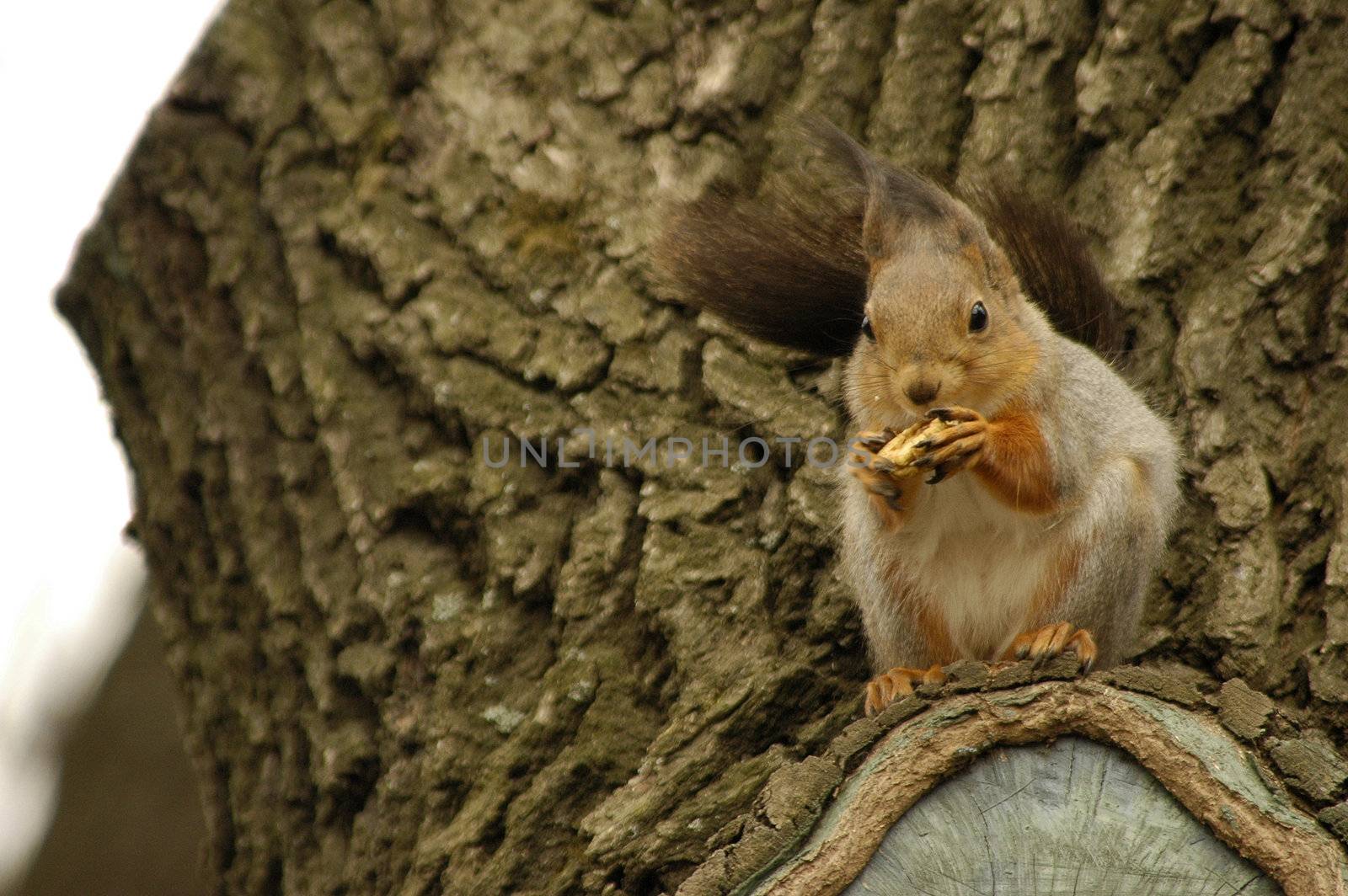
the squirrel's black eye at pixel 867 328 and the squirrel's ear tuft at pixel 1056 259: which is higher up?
the squirrel's ear tuft at pixel 1056 259

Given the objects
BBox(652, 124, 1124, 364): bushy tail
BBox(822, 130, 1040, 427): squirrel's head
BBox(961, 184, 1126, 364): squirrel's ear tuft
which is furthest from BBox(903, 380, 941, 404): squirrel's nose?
BBox(961, 184, 1126, 364): squirrel's ear tuft

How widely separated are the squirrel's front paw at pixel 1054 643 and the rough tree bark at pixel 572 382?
0.17m

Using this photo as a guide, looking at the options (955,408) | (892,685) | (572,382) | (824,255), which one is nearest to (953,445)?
(955,408)

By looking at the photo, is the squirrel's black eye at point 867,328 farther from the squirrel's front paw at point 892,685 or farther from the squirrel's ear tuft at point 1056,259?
the squirrel's front paw at point 892,685

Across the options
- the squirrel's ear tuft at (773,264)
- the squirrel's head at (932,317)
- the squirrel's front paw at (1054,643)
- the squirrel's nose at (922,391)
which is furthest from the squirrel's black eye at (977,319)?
the squirrel's front paw at (1054,643)

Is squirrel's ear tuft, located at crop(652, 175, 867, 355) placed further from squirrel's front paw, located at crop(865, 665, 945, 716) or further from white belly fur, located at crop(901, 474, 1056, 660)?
squirrel's front paw, located at crop(865, 665, 945, 716)

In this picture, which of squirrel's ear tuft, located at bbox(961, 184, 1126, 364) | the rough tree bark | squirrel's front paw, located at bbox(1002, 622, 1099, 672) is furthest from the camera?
squirrel's ear tuft, located at bbox(961, 184, 1126, 364)

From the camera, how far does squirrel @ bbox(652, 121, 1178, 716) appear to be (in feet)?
5.96

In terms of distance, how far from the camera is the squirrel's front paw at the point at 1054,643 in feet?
5.54

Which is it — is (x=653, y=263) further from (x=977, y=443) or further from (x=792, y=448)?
(x=977, y=443)

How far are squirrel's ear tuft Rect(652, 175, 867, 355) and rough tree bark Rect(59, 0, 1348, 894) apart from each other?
0.26ft

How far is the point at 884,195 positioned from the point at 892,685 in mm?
671

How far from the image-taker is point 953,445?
177cm

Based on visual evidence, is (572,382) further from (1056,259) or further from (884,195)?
(1056,259)
